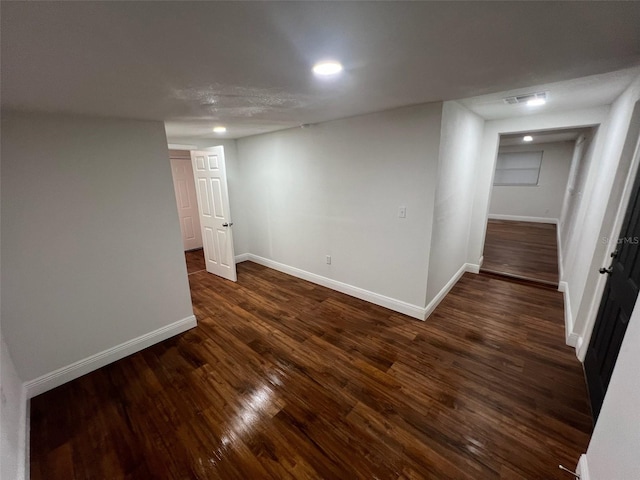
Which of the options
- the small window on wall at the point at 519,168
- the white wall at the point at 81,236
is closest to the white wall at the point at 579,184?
the small window on wall at the point at 519,168

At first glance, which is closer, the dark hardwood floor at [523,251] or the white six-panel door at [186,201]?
the dark hardwood floor at [523,251]

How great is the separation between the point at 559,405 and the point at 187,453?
2.51m

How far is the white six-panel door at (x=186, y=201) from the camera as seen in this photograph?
547 centimetres

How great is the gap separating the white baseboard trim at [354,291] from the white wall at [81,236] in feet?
6.20

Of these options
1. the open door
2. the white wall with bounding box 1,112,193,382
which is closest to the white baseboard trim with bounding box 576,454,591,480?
the white wall with bounding box 1,112,193,382

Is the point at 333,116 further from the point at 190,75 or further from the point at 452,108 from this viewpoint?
the point at 190,75

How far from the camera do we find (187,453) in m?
1.62

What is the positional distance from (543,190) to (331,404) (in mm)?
8717

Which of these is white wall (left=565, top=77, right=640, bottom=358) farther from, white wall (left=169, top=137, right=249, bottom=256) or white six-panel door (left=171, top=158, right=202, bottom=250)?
white six-panel door (left=171, top=158, right=202, bottom=250)

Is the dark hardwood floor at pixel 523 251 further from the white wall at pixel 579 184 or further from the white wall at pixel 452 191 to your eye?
the white wall at pixel 452 191

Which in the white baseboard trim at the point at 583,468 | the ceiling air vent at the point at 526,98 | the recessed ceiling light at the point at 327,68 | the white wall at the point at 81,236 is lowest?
the white baseboard trim at the point at 583,468

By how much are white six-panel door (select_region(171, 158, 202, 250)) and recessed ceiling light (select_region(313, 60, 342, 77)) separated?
4.67 m

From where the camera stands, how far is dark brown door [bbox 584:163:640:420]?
1612 millimetres

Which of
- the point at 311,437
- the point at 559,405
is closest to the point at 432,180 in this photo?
the point at 559,405
